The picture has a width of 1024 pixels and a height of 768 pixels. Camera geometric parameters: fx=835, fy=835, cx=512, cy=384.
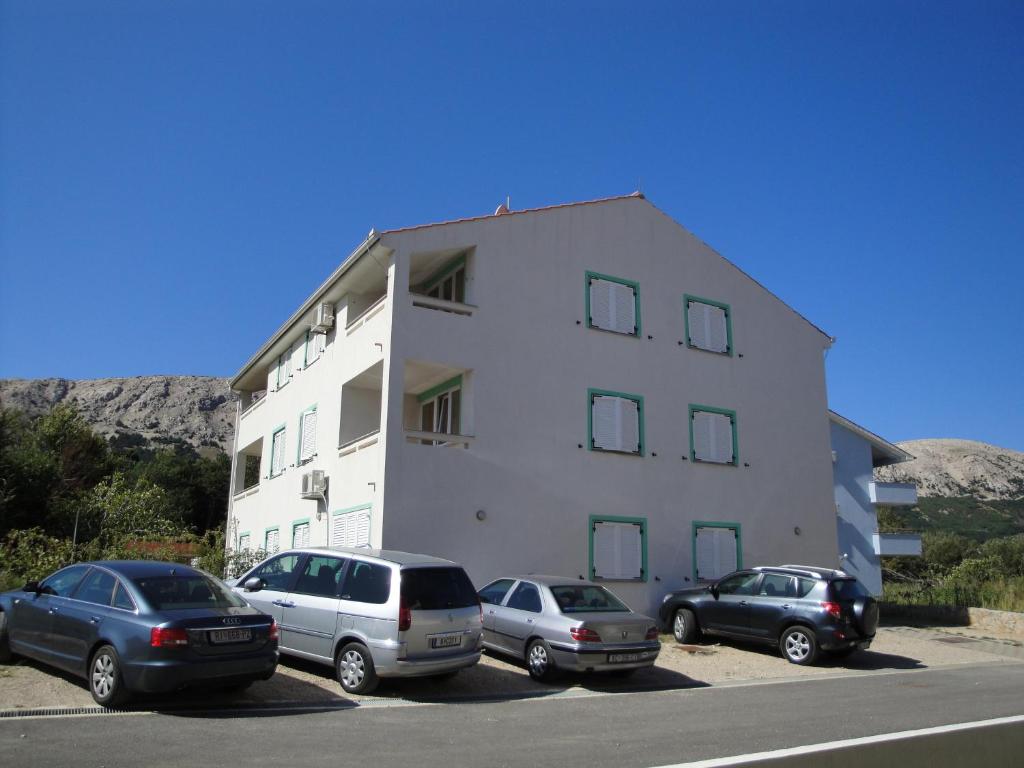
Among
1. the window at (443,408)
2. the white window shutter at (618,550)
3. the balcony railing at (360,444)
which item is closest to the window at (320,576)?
the balcony railing at (360,444)

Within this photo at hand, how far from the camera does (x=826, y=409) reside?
80.5 feet

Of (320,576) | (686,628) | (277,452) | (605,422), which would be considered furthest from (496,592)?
(277,452)

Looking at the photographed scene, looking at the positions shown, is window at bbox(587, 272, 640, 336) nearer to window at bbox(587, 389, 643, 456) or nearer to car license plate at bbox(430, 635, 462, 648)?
window at bbox(587, 389, 643, 456)

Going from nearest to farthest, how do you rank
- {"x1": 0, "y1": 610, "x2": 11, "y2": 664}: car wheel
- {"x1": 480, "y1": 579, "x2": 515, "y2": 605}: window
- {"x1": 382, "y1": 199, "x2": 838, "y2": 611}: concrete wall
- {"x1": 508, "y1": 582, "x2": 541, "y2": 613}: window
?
{"x1": 0, "y1": 610, "x2": 11, "y2": 664}: car wheel → {"x1": 508, "y1": 582, "x2": 541, "y2": 613}: window → {"x1": 480, "y1": 579, "x2": 515, "y2": 605}: window → {"x1": 382, "y1": 199, "x2": 838, "y2": 611}: concrete wall

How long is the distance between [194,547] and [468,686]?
13.7m

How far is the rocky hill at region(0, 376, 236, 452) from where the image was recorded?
Answer: 103375mm

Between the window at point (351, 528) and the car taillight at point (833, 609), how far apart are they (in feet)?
28.8

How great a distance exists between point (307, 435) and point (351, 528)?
17.7 feet

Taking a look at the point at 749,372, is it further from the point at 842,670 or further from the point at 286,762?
the point at 286,762

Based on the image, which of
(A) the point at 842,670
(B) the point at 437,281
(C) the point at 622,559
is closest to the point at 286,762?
(A) the point at 842,670

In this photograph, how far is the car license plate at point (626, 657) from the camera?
12.3m

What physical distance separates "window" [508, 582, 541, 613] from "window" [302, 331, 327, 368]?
11.2 meters

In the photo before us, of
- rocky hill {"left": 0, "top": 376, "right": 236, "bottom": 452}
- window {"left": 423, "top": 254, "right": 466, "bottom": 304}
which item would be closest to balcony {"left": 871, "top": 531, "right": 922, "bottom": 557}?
window {"left": 423, "top": 254, "right": 466, "bottom": 304}

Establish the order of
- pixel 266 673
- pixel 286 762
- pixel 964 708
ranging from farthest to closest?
1. pixel 964 708
2. pixel 266 673
3. pixel 286 762
